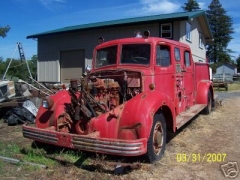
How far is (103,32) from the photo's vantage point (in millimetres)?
18859

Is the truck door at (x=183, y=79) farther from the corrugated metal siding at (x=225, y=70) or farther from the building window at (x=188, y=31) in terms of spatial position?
the corrugated metal siding at (x=225, y=70)

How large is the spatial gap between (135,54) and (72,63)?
14.3m

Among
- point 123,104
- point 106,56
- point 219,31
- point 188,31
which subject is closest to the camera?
point 123,104

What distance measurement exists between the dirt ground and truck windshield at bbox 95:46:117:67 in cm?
217

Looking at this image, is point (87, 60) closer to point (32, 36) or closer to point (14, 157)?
point (32, 36)

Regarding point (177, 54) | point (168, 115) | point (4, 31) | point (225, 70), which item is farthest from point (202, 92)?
point (225, 70)

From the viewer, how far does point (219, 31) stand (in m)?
72.1

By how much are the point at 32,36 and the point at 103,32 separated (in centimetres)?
606

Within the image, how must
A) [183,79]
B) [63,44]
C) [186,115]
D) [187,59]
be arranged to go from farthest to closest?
1. [63,44]
2. [187,59]
3. [183,79]
4. [186,115]

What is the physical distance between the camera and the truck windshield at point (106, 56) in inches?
252

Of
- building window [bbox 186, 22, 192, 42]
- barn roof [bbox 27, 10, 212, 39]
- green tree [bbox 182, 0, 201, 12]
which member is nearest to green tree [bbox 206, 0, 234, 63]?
green tree [bbox 182, 0, 201, 12]

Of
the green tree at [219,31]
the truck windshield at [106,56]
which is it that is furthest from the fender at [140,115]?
the green tree at [219,31]

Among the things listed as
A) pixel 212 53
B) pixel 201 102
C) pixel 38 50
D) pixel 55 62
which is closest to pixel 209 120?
pixel 201 102

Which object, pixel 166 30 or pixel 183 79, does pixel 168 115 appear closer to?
pixel 183 79
